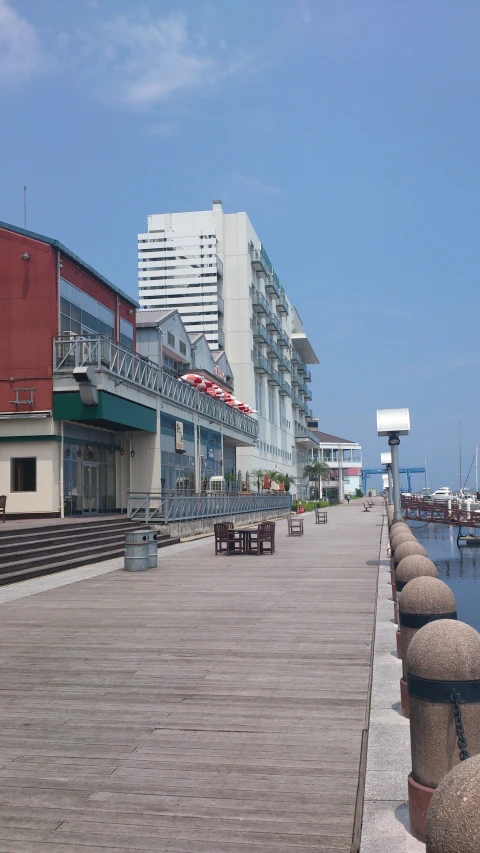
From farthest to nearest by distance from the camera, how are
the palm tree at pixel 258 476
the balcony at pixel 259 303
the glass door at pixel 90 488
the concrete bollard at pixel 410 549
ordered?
1. the balcony at pixel 259 303
2. the palm tree at pixel 258 476
3. the glass door at pixel 90 488
4. the concrete bollard at pixel 410 549

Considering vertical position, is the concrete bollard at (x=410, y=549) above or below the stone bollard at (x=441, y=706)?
above

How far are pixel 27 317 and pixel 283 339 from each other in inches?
2434

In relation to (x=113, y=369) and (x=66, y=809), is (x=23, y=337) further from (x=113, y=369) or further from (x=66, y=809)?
(x=66, y=809)

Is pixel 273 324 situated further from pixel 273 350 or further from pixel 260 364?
pixel 260 364

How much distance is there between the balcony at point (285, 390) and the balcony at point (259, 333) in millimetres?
10789

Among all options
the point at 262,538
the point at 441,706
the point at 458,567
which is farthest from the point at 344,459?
the point at 441,706

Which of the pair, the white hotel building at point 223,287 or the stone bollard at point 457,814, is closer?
the stone bollard at point 457,814

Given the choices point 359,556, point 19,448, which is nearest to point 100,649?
point 359,556

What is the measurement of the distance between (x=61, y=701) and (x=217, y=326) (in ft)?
203

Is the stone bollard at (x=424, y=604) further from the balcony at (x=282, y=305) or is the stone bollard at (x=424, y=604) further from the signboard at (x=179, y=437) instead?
the balcony at (x=282, y=305)

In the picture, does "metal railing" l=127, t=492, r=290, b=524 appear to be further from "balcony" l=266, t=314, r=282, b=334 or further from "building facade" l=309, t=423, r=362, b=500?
"building facade" l=309, t=423, r=362, b=500

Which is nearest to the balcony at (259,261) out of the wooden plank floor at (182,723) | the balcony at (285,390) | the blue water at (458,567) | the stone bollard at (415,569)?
the balcony at (285,390)

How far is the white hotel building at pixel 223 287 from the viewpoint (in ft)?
222

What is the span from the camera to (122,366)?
90.7 feet
